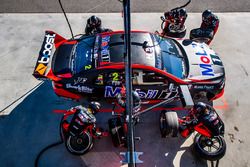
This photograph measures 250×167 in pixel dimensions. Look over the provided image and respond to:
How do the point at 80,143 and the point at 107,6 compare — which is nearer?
the point at 80,143

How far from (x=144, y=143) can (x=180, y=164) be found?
104cm

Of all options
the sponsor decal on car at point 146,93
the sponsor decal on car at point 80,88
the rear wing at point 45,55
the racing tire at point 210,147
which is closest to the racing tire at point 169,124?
the sponsor decal on car at point 146,93

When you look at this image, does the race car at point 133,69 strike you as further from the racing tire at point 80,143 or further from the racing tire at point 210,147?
the racing tire at point 210,147

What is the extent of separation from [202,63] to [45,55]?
4304 mm

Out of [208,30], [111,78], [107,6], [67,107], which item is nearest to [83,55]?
[111,78]

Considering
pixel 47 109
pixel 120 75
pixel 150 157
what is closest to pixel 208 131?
pixel 150 157

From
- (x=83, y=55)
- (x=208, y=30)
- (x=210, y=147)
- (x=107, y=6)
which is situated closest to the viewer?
(x=210, y=147)

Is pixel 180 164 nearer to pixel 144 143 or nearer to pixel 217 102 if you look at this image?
pixel 144 143

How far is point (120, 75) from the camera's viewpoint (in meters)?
6.86

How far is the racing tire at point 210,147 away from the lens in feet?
21.2

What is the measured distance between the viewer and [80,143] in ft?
21.9

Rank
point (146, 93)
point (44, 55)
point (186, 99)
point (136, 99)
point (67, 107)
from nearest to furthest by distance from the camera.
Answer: point (186, 99) < point (136, 99) < point (146, 93) < point (44, 55) < point (67, 107)

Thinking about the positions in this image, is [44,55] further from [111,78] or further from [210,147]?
[210,147]

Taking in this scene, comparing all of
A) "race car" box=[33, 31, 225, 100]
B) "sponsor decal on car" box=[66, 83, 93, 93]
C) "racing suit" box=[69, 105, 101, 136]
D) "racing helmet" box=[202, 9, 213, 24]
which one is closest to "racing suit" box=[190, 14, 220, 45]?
"racing helmet" box=[202, 9, 213, 24]
